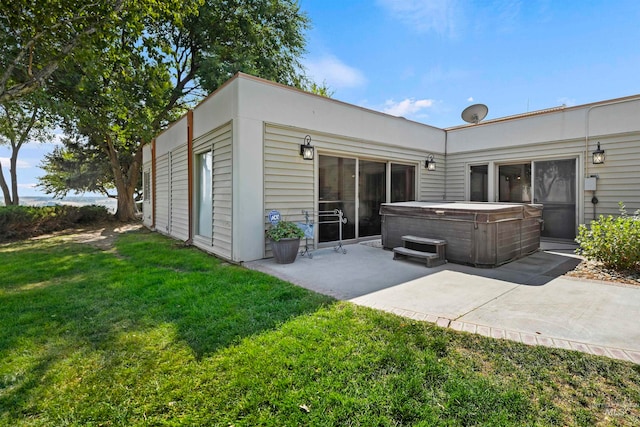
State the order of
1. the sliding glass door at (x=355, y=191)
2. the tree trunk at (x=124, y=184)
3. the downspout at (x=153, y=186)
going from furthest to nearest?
the tree trunk at (x=124, y=184) < the downspout at (x=153, y=186) < the sliding glass door at (x=355, y=191)

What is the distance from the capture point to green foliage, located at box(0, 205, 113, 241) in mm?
9414

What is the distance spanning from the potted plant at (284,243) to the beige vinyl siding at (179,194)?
10.8ft

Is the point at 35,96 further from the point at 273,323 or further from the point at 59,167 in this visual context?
the point at 59,167

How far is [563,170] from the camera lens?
719 centimetres

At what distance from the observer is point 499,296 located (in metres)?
3.49

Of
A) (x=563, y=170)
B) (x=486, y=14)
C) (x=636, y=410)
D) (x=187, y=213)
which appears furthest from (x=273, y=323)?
(x=486, y=14)

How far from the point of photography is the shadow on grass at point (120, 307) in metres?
2.40

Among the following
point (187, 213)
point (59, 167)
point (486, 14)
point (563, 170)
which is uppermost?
point (486, 14)

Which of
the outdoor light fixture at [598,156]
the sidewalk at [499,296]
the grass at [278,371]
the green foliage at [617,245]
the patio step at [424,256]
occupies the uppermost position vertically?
the outdoor light fixture at [598,156]

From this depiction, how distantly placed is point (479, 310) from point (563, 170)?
20.1ft

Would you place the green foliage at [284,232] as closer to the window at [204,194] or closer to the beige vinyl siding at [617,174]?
the window at [204,194]

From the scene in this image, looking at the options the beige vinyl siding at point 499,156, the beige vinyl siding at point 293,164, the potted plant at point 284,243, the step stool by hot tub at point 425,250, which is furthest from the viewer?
the beige vinyl siding at point 499,156

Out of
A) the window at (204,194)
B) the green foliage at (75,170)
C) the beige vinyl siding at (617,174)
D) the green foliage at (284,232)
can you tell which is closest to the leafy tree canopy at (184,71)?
the green foliage at (75,170)

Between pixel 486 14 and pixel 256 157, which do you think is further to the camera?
pixel 486 14
